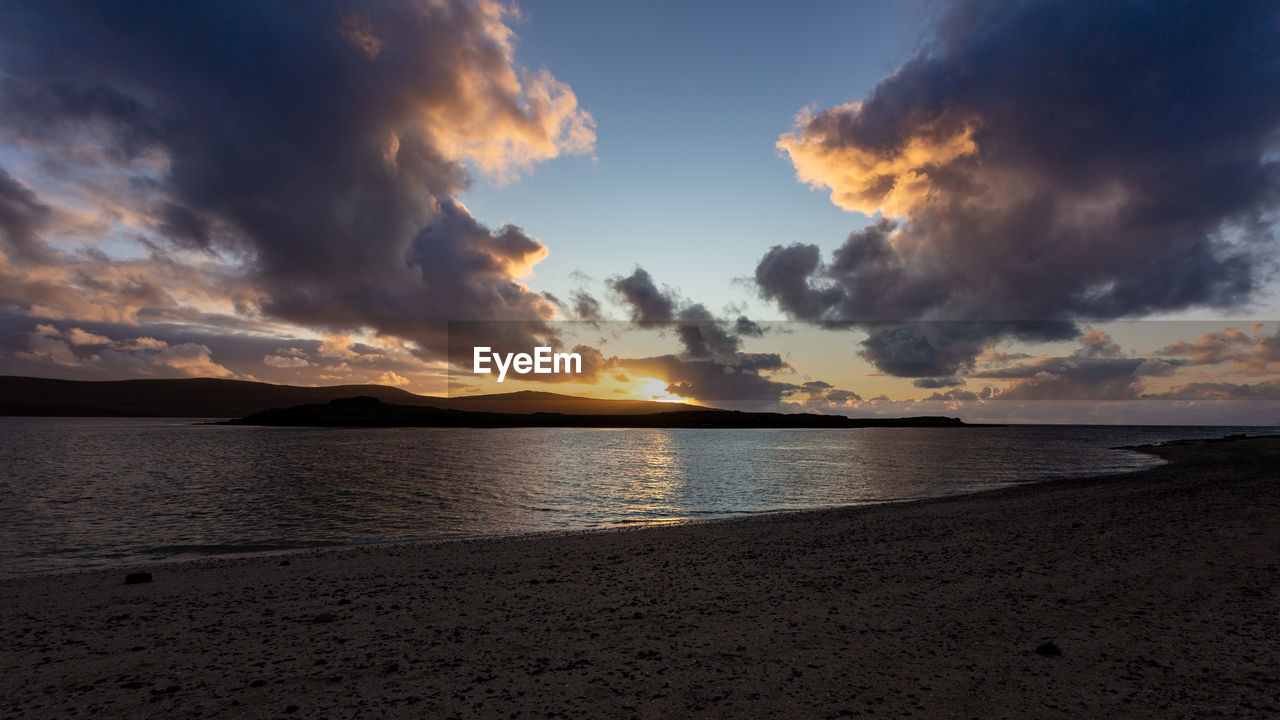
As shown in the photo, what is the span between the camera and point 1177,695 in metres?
7.75

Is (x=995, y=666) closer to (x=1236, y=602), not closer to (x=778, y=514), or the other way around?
(x=1236, y=602)

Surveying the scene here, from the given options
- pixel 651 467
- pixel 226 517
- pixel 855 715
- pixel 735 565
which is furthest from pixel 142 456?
pixel 855 715

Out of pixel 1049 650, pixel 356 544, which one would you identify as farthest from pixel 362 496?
pixel 1049 650

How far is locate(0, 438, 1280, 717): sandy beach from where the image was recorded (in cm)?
796

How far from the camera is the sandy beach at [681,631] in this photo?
26.1 ft

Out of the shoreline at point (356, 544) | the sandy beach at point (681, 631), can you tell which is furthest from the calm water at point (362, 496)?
the sandy beach at point (681, 631)

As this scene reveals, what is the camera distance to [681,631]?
10664 millimetres

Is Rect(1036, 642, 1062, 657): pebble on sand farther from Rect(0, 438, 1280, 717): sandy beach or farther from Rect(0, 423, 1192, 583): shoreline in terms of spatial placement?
Rect(0, 423, 1192, 583): shoreline

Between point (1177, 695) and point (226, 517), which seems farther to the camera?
point (226, 517)

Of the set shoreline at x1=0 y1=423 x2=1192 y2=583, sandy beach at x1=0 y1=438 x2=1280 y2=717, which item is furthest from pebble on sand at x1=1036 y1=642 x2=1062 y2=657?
shoreline at x1=0 y1=423 x2=1192 y2=583

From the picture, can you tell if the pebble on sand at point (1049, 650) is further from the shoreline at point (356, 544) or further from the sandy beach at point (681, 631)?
the shoreline at point (356, 544)

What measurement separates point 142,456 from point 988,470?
9785 centimetres

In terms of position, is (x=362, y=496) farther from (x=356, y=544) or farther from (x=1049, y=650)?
(x=1049, y=650)

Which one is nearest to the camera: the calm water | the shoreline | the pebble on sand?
the pebble on sand
